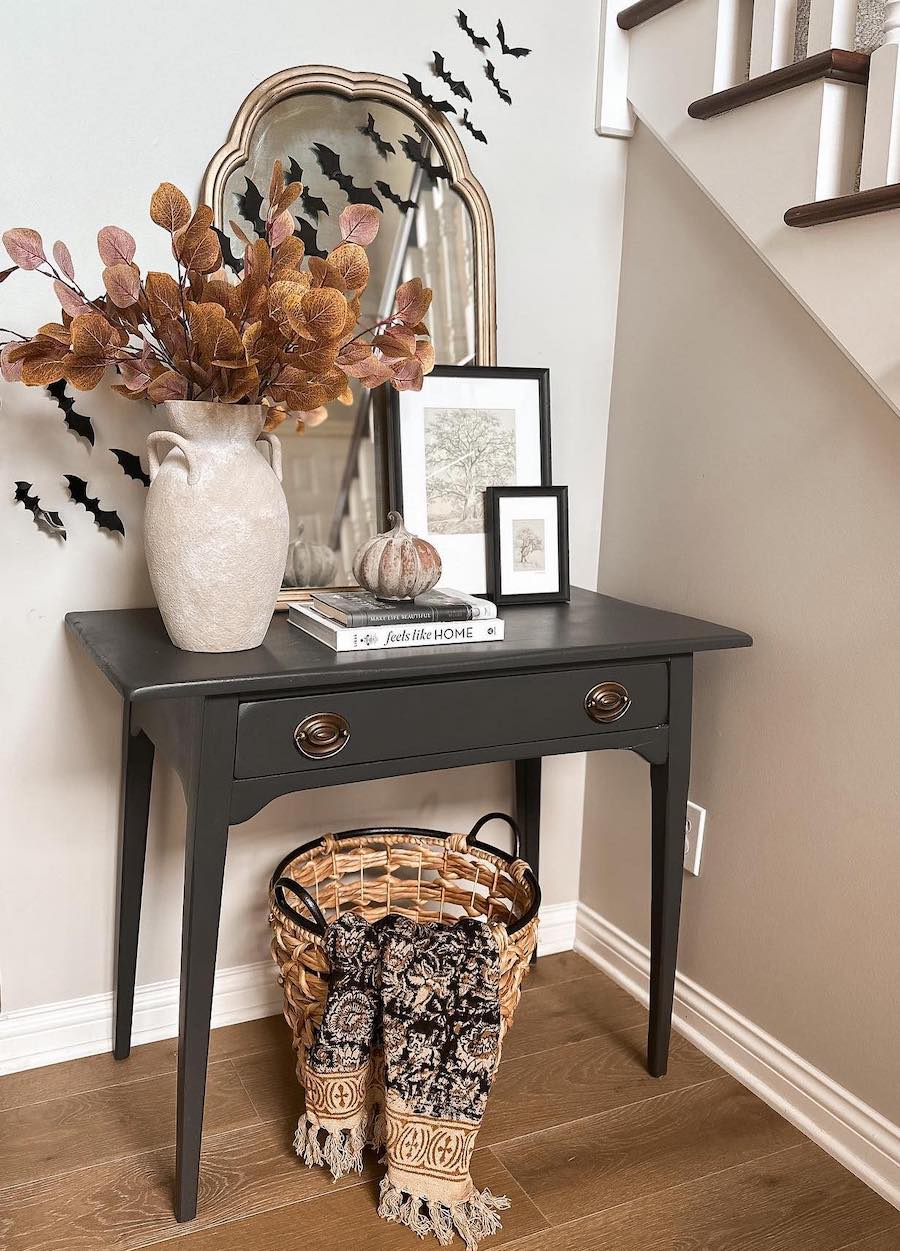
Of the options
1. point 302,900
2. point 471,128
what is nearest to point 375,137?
point 471,128

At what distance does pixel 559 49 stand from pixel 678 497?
0.83 metres

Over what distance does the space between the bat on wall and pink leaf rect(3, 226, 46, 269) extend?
75 cm

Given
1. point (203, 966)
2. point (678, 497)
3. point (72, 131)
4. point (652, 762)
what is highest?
point (72, 131)

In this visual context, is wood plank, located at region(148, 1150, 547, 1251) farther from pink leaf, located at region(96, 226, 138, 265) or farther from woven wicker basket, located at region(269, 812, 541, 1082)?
pink leaf, located at region(96, 226, 138, 265)

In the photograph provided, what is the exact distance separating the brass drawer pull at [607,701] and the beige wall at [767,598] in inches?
11.4

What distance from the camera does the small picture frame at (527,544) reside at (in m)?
1.85

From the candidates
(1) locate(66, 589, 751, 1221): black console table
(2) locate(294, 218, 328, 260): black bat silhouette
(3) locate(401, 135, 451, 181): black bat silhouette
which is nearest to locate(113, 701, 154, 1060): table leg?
(1) locate(66, 589, 751, 1221): black console table

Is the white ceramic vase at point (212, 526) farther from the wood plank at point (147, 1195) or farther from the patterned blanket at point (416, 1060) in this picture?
the wood plank at point (147, 1195)

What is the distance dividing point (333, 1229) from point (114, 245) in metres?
1.34

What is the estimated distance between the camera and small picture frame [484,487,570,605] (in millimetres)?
1854

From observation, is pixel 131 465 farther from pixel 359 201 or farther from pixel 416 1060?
pixel 416 1060

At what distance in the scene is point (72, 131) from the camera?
1552mm

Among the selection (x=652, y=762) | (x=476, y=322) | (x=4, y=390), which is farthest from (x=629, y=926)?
(x=4, y=390)

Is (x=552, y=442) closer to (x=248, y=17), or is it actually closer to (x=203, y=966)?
(x=248, y=17)
